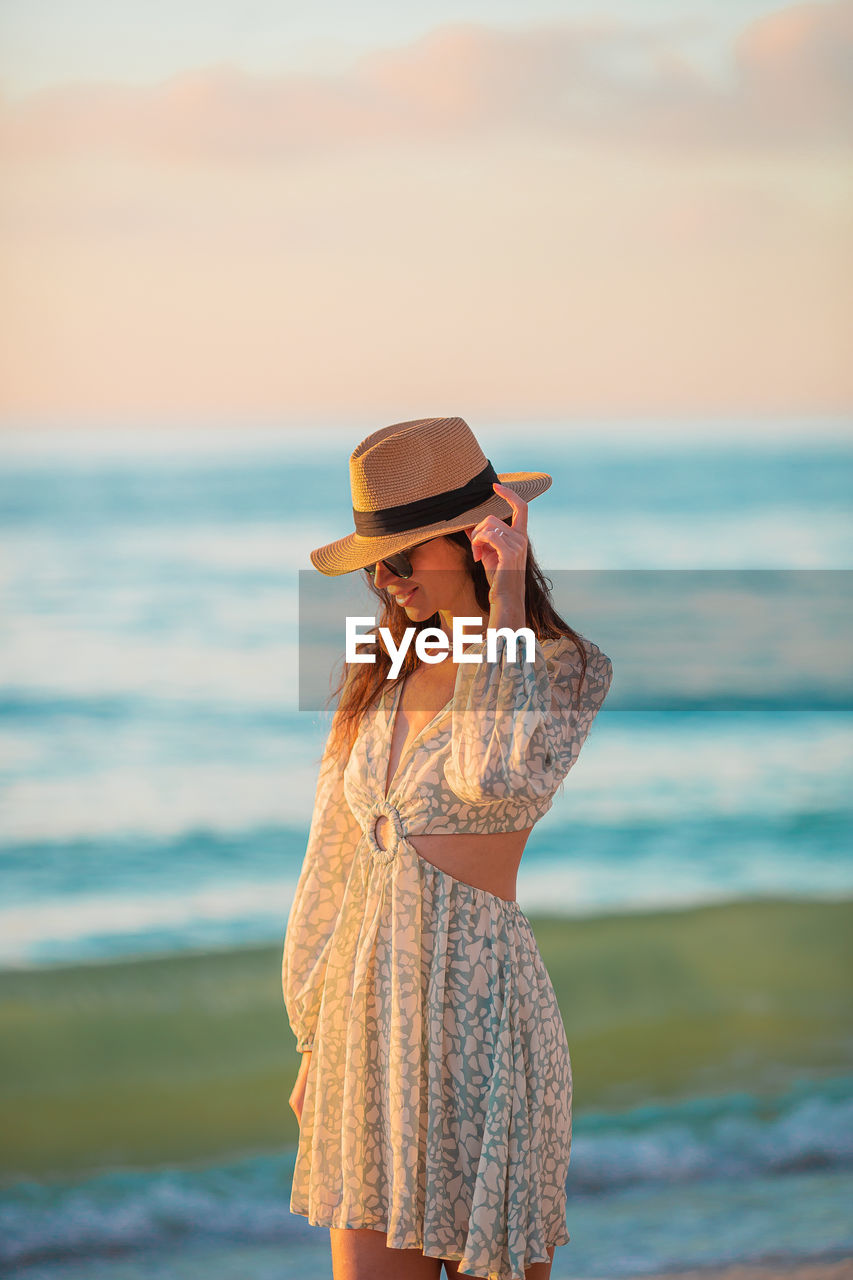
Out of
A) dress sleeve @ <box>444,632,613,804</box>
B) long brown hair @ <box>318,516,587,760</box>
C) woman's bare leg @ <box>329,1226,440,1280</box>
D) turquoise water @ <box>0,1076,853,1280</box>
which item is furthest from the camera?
turquoise water @ <box>0,1076,853,1280</box>

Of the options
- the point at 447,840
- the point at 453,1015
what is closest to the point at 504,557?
the point at 447,840

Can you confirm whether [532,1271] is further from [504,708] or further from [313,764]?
[313,764]

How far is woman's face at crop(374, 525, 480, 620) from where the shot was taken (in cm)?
177

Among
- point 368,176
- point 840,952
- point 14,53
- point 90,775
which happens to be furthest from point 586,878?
point 14,53

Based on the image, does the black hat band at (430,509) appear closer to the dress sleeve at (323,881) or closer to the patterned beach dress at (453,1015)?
the patterned beach dress at (453,1015)

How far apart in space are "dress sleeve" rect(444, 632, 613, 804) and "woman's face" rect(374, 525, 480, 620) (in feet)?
0.40

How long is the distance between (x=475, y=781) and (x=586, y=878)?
5.43 meters

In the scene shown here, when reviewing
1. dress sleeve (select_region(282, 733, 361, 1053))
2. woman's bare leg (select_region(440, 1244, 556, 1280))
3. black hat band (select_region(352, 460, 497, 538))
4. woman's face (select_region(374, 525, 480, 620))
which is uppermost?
black hat band (select_region(352, 460, 497, 538))

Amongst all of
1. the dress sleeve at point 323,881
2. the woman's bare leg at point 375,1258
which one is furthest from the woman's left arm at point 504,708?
the woman's bare leg at point 375,1258

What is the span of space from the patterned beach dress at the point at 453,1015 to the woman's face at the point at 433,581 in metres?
0.08

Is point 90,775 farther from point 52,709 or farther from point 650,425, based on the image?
point 650,425

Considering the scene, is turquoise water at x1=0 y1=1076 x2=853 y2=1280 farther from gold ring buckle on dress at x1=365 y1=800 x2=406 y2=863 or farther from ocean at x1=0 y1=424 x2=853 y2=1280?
gold ring buckle on dress at x1=365 y1=800 x2=406 y2=863

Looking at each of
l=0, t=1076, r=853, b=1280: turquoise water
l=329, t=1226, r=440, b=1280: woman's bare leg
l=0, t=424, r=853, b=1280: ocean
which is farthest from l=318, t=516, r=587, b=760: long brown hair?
l=0, t=1076, r=853, b=1280: turquoise water

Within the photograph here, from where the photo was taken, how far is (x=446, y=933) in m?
→ 1.71
